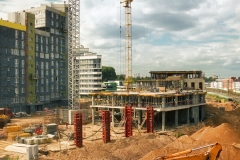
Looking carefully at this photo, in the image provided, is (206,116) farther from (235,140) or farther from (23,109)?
(23,109)

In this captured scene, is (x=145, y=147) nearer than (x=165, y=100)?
Yes

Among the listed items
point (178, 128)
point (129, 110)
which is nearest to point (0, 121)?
point (129, 110)

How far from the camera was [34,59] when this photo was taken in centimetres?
7819

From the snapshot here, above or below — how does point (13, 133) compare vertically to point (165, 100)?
below

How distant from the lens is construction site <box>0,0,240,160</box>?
3158 centimetres

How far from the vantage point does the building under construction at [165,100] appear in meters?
49.7

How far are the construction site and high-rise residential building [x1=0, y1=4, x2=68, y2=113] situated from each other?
2.49 ft

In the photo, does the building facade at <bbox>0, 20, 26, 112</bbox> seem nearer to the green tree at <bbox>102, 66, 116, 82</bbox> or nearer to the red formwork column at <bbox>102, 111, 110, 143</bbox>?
the red formwork column at <bbox>102, 111, 110, 143</bbox>

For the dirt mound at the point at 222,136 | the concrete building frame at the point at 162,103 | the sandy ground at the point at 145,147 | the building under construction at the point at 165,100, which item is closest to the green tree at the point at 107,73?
the building under construction at the point at 165,100

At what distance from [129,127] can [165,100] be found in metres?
10.2

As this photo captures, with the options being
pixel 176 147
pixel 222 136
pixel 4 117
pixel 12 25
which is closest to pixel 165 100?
pixel 222 136

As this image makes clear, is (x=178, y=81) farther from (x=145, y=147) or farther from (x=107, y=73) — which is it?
(x=107, y=73)

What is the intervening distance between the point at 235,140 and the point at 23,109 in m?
56.0

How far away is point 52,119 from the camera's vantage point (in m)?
60.6
